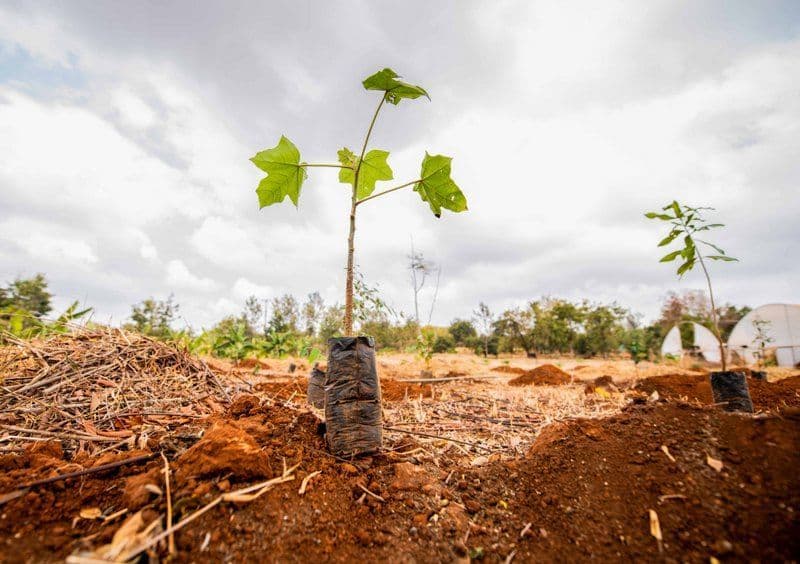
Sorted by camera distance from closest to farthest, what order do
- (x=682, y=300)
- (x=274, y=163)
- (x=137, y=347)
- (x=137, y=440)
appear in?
(x=137, y=440) → (x=274, y=163) → (x=137, y=347) → (x=682, y=300)

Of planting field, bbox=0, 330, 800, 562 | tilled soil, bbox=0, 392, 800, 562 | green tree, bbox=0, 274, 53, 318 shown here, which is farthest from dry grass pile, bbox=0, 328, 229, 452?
green tree, bbox=0, 274, 53, 318

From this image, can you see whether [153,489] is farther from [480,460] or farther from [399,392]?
[399,392]

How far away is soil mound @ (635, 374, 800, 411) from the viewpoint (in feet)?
14.4

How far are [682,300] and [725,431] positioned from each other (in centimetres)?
4576

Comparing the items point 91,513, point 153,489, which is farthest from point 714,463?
point 91,513

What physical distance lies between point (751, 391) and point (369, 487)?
19.8 feet

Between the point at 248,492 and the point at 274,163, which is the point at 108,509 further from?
the point at 274,163

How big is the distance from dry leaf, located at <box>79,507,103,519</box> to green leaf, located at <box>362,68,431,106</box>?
2.38 meters

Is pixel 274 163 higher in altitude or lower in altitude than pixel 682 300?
lower

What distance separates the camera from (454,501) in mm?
1891

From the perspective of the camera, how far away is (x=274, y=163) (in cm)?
232

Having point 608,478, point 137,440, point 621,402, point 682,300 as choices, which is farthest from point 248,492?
point 682,300

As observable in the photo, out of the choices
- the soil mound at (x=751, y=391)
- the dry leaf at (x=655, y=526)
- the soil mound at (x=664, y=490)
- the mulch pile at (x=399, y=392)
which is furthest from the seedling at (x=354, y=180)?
the mulch pile at (x=399, y=392)

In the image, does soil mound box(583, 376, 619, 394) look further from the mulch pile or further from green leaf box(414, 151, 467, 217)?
green leaf box(414, 151, 467, 217)
